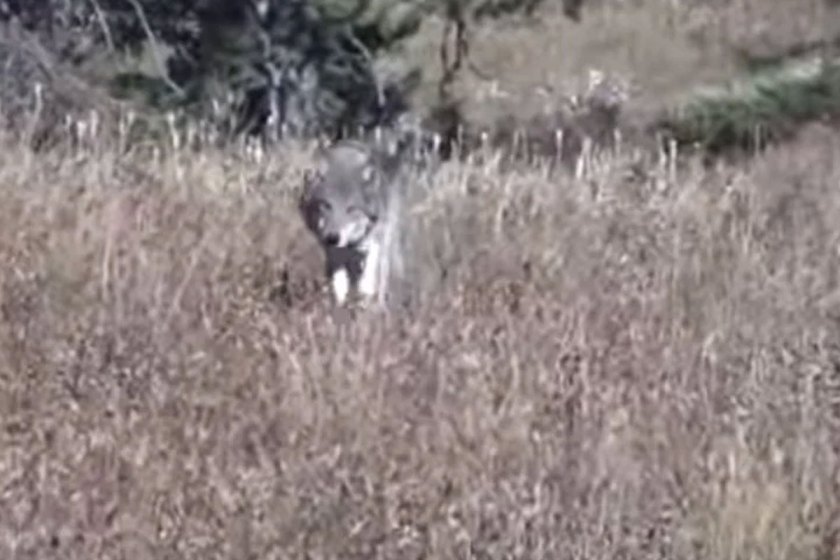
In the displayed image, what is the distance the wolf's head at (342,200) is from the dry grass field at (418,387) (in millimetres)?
115

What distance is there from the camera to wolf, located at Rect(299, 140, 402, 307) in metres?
6.65

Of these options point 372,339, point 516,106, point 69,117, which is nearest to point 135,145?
A: point 69,117

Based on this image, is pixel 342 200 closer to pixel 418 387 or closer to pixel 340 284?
pixel 340 284

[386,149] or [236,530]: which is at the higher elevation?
[386,149]

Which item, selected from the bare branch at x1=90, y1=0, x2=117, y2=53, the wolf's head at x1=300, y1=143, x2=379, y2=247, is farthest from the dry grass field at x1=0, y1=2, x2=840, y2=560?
the bare branch at x1=90, y1=0, x2=117, y2=53

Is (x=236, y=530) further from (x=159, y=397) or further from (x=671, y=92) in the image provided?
(x=671, y=92)

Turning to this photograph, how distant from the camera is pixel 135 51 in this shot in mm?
13742

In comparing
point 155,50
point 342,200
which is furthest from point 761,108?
point 342,200

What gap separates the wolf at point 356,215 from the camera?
21.8 ft

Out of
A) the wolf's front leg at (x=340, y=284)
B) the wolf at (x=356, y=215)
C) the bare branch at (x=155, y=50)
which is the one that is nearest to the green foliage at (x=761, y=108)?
the bare branch at (x=155, y=50)

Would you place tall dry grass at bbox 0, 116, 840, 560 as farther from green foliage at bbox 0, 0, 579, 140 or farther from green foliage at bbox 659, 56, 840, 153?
green foliage at bbox 0, 0, 579, 140

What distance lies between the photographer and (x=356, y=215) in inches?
271

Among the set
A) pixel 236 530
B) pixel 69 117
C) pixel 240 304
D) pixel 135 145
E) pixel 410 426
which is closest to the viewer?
pixel 236 530

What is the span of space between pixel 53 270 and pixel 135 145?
2957 millimetres
